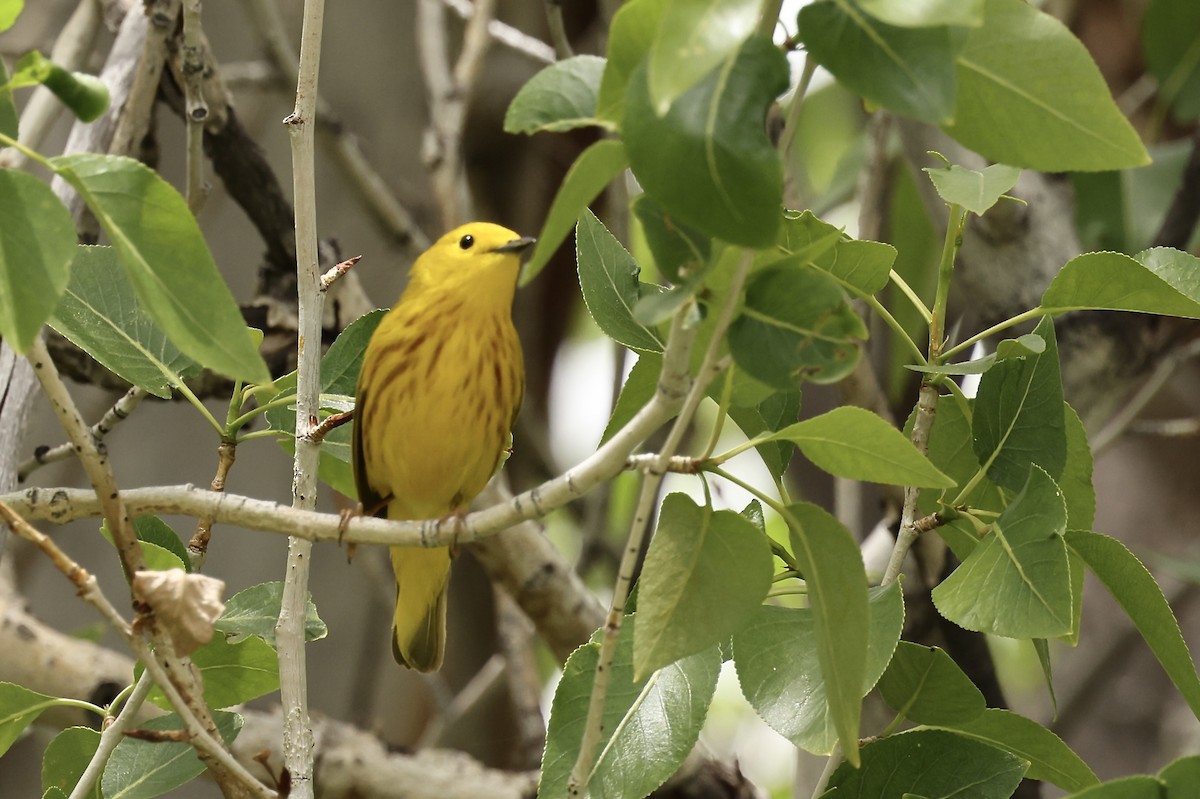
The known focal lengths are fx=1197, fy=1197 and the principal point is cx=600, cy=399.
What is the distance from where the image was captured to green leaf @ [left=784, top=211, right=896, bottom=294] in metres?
1.14

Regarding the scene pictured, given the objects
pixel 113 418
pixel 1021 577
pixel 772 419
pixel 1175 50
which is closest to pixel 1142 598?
pixel 1021 577

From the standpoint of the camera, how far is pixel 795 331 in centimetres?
81

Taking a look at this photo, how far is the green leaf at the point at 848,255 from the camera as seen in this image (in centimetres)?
114

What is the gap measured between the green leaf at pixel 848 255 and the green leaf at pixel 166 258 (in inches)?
21.1

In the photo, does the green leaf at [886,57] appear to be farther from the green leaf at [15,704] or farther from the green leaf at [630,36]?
the green leaf at [15,704]

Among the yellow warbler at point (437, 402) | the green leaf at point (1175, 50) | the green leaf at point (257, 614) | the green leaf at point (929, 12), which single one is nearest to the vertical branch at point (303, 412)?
the green leaf at point (257, 614)

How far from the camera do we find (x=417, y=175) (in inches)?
152

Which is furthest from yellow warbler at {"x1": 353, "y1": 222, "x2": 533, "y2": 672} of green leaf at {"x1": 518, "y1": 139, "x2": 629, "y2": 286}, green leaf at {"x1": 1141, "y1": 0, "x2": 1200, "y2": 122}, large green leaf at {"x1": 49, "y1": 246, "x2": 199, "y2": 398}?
green leaf at {"x1": 1141, "y1": 0, "x2": 1200, "y2": 122}

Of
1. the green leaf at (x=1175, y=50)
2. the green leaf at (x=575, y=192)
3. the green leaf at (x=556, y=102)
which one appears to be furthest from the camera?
the green leaf at (x=1175, y=50)

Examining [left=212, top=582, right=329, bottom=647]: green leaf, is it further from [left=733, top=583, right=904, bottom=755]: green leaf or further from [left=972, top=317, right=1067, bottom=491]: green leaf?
[left=972, top=317, right=1067, bottom=491]: green leaf

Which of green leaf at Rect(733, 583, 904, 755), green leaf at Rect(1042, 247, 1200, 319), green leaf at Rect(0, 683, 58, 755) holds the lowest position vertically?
green leaf at Rect(733, 583, 904, 755)

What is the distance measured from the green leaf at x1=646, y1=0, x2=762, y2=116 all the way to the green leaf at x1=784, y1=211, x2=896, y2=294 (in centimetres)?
48

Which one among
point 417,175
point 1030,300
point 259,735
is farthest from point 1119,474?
point 259,735

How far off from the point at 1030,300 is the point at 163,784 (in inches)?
78.1
